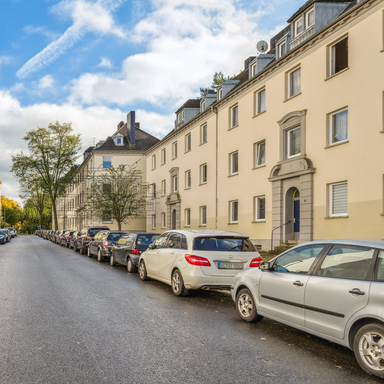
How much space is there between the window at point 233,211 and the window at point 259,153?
3.38 metres

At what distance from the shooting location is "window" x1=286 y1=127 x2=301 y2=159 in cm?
2089

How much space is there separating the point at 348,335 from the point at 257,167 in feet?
62.9

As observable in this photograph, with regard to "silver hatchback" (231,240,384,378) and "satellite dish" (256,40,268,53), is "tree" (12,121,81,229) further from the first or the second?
"silver hatchback" (231,240,384,378)

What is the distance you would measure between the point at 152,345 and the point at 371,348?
2674mm

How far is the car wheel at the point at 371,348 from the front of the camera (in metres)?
4.66

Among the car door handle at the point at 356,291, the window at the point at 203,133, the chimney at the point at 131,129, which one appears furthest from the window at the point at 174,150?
the car door handle at the point at 356,291

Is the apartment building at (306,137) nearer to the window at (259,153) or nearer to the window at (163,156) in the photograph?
the window at (259,153)

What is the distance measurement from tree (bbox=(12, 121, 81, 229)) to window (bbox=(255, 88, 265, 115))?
136 feet

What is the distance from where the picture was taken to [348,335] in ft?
16.8

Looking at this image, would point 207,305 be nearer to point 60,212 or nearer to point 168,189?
point 168,189

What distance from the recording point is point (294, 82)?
2152cm

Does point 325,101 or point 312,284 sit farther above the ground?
point 325,101

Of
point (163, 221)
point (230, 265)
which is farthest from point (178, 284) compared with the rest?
point (163, 221)

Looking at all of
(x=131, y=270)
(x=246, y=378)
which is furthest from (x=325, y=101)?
(x=246, y=378)
